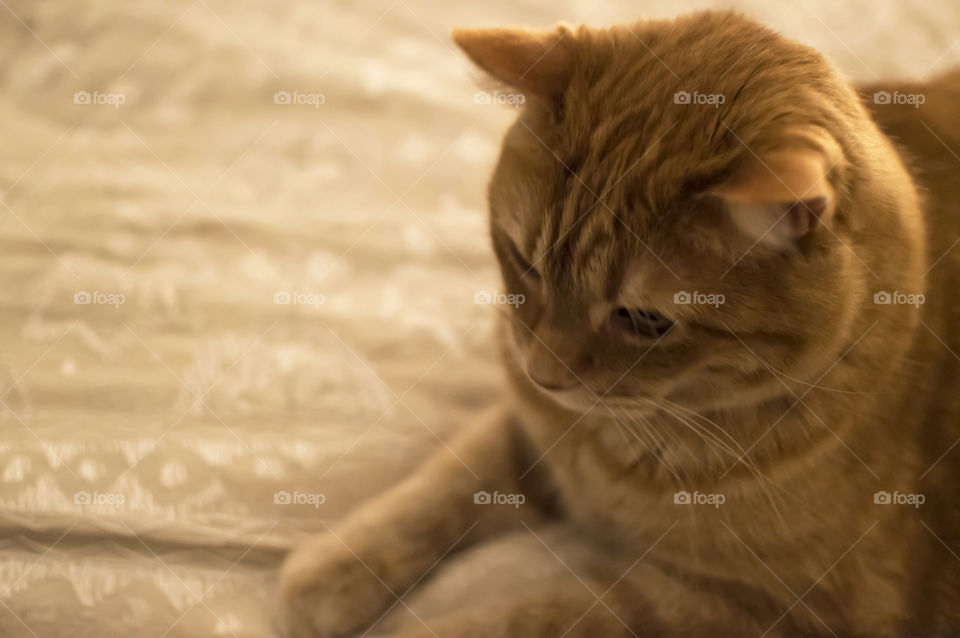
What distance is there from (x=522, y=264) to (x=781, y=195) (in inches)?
15.3

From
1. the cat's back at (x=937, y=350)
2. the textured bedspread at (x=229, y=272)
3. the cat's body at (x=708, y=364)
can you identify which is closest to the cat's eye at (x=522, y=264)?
the cat's body at (x=708, y=364)

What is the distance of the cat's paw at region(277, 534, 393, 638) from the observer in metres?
1.00

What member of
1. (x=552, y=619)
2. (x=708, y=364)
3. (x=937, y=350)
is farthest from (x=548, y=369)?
(x=937, y=350)

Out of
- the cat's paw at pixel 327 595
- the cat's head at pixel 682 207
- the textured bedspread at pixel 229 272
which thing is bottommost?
the cat's paw at pixel 327 595

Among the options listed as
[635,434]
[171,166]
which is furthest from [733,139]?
[171,166]

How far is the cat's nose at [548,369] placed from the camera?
91cm

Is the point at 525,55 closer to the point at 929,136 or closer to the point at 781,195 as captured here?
the point at 781,195

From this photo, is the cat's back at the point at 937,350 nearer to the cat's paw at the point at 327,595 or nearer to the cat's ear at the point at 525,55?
the cat's ear at the point at 525,55

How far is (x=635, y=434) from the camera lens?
0.98m

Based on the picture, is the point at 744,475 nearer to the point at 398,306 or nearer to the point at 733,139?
the point at 733,139

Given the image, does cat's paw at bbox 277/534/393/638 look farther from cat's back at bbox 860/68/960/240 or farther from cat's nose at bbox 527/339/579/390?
cat's back at bbox 860/68/960/240

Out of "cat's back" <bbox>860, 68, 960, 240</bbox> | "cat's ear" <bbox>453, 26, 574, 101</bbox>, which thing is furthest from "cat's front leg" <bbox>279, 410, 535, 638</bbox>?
"cat's back" <bbox>860, 68, 960, 240</bbox>

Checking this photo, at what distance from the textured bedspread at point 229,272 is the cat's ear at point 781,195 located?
0.64 metres

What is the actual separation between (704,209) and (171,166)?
47.5 inches
